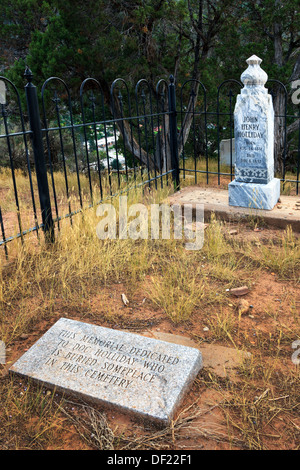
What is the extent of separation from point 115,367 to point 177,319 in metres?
0.77

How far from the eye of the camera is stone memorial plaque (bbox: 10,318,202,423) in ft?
7.55

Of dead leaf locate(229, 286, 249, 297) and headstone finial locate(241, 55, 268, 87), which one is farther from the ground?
headstone finial locate(241, 55, 268, 87)

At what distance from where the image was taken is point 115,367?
8.32 ft

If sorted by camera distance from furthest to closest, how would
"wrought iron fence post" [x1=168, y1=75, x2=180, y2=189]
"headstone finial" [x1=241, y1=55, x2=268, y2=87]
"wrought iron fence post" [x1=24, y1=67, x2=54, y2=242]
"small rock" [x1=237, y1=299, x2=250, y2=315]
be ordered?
1. "wrought iron fence post" [x1=168, y1=75, x2=180, y2=189]
2. "headstone finial" [x1=241, y1=55, x2=268, y2=87]
3. "wrought iron fence post" [x1=24, y1=67, x2=54, y2=242]
4. "small rock" [x1=237, y1=299, x2=250, y2=315]

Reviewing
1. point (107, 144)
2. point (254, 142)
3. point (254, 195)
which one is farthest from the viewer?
point (107, 144)

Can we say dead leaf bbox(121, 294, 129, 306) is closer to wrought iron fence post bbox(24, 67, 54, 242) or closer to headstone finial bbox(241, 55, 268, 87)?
wrought iron fence post bbox(24, 67, 54, 242)

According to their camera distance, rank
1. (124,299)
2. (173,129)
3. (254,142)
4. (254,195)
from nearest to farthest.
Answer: (124,299) < (254,142) < (254,195) < (173,129)

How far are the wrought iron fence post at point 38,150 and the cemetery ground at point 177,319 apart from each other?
19 centimetres

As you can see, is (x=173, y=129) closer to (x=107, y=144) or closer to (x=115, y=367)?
(x=107, y=144)

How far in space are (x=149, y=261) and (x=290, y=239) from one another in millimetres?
1480

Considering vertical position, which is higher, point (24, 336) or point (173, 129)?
point (173, 129)

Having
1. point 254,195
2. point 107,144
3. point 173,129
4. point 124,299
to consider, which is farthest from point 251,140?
point 107,144

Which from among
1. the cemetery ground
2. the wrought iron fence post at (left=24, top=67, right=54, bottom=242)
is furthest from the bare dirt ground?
the wrought iron fence post at (left=24, top=67, right=54, bottom=242)

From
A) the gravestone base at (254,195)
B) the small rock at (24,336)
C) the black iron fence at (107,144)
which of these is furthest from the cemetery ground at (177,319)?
the black iron fence at (107,144)
